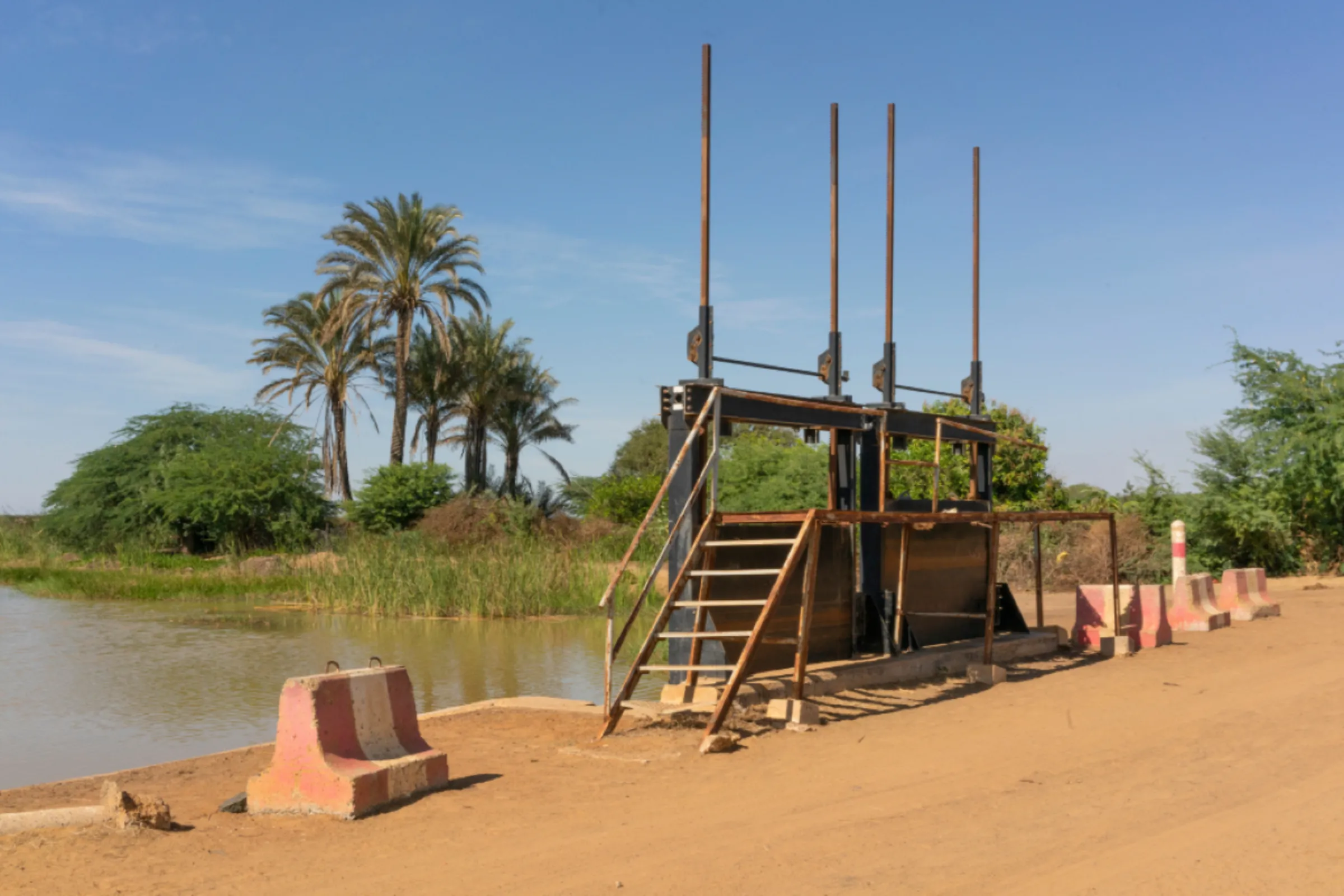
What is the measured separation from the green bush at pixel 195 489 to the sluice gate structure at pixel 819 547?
3351 cm

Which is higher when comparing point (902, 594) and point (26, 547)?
point (26, 547)

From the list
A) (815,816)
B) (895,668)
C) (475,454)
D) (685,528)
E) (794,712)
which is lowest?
(815,816)

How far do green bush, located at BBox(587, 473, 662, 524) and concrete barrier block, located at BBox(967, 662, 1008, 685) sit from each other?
32664 millimetres

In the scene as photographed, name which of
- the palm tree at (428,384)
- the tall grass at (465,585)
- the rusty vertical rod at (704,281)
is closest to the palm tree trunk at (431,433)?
the palm tree at (428,384)

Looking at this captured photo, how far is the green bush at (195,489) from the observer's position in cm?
4694

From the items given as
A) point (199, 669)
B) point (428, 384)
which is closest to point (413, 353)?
point (428, 384)

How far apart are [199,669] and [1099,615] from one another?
1287 cm

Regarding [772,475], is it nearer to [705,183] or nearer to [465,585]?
[465,585]

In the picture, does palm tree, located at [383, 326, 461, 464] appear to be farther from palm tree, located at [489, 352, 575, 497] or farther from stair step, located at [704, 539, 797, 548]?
stair step, located at [704, 539, 797, 548]

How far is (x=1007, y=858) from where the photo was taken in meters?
6.30

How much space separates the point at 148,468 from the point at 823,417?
4450cm

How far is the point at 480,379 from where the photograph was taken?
164 feet

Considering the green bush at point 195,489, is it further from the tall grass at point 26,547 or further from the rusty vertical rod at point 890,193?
the rusty vertical rod at point 890,193

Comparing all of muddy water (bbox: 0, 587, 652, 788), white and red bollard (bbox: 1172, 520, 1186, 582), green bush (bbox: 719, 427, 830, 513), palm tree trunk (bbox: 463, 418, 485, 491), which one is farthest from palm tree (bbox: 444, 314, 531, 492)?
white and red bollard (bbox: 1172, 520, 1186, 582)
